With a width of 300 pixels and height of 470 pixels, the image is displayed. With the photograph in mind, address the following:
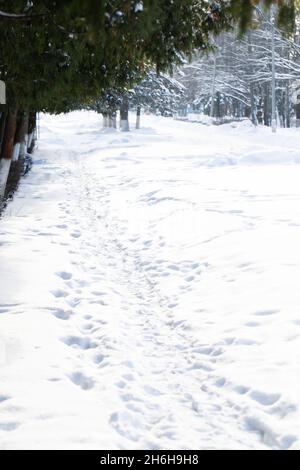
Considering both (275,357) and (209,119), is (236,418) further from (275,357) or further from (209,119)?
(209,119)

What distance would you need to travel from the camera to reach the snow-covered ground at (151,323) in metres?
3.97

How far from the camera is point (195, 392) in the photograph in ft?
14.7

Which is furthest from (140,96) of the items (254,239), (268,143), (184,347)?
(184,347)

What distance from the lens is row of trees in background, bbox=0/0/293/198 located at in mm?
4135

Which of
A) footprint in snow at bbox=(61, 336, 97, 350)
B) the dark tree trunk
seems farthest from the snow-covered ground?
the dark tree trunk

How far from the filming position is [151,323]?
598 cm

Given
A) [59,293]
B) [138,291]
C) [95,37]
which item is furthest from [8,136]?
[95,37]

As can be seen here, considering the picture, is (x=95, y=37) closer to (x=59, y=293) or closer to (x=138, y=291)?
(x=59, y=293)

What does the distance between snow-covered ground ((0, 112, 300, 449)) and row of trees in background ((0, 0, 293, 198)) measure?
2.67m

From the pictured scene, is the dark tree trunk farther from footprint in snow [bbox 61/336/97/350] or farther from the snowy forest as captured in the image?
footprint in snow [bbox 61/336/97/350]

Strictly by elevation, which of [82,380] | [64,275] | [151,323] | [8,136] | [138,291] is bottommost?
[82,380]

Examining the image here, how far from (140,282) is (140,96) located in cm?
3020

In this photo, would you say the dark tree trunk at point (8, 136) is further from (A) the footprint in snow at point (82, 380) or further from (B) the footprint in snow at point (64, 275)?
(A) the footprint in snow at point (82, 380)

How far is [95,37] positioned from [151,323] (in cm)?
348
